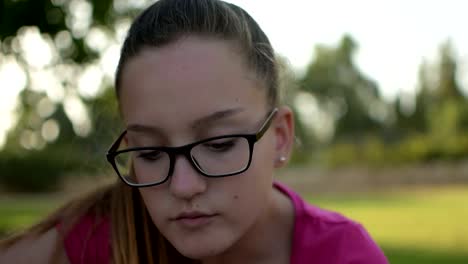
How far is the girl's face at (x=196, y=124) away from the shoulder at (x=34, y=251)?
1.60 feet

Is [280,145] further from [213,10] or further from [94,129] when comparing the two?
[94,129]

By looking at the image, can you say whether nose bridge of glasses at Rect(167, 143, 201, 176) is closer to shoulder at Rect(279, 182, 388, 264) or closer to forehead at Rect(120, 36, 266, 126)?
forehead at Rect(120, 36, 266, 126)

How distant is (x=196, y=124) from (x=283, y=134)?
1.25 feet

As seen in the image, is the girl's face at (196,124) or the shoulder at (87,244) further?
the shoulder at (87,244)

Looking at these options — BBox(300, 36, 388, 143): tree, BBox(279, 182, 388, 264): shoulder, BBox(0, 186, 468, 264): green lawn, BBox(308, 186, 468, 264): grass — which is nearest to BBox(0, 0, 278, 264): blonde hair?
BBox(279, 182, 388, 264): shoulder

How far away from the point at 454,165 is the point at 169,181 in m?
33.2

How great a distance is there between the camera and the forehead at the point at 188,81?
163 cm

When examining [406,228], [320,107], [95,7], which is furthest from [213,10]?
[320,107]

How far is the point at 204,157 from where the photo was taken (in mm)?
1646

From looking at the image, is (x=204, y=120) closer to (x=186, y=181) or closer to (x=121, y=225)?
(x=186, y=181)

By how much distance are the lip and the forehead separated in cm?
26

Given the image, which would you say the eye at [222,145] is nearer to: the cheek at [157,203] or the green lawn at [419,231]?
the cheek at [157,203]

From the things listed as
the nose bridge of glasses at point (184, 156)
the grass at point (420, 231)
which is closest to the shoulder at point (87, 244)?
the nose bridge of glasses at point (184, 156)

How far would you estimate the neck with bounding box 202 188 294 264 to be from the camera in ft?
6.85
